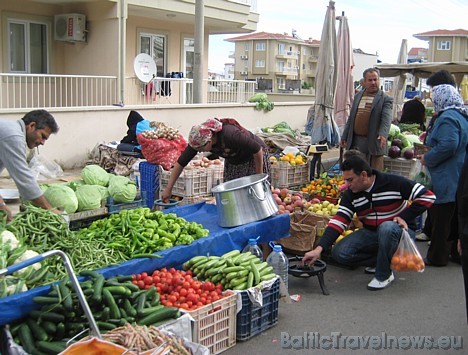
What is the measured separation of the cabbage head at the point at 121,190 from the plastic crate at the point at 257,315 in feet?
11.0

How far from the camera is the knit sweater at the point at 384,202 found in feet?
20.2

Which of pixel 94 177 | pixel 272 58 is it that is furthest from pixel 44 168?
pixel 272 58

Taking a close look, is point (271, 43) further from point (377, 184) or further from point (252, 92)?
point (377, 184)

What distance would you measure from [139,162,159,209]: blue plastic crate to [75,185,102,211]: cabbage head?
1364mm

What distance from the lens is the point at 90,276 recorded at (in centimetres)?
443

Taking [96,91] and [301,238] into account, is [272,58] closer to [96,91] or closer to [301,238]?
[96,91]

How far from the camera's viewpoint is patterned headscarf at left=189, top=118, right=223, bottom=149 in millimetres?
6293

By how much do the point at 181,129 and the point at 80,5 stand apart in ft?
17.3

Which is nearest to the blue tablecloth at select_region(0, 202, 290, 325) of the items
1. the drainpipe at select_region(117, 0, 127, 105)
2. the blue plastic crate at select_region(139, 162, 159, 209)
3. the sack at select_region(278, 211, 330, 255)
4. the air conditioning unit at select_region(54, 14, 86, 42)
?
the sack at select_region(278, 211, 330, 255)

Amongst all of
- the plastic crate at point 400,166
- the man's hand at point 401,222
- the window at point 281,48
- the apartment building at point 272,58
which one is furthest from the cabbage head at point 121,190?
the window at point 281,48

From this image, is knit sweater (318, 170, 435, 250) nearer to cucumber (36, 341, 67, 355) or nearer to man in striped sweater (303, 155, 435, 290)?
man in striped sweater (303, 155, 435, 290)

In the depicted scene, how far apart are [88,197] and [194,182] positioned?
1712mm

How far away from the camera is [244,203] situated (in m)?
5.95

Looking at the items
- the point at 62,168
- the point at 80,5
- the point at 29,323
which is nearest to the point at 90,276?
the point at 29,323
